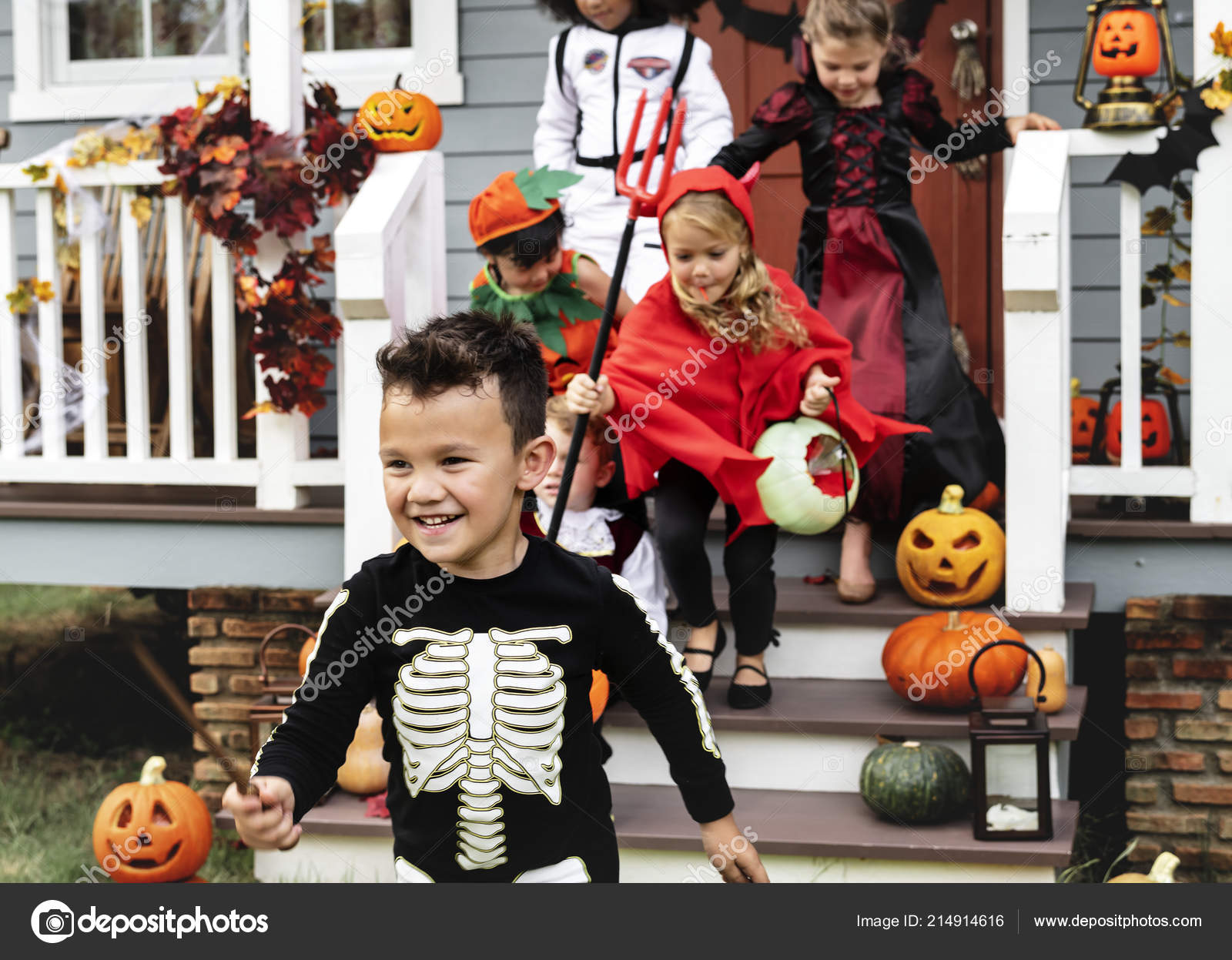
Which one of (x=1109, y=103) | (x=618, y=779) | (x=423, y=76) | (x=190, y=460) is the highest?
(x=423, y=76)

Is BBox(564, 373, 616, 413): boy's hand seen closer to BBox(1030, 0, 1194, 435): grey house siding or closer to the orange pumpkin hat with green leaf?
the orange pumpkin hat with green leaf

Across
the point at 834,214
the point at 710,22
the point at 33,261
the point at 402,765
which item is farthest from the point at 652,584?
the point at 33,261

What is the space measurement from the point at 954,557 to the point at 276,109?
229 cm

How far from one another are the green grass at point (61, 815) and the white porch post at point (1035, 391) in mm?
2069

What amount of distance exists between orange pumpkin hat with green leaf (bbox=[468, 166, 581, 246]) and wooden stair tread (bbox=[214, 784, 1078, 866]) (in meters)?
1.41

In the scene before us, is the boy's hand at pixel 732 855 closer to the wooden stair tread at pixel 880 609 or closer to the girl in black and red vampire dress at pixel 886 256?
the wooden stair tread at pixel 880 609

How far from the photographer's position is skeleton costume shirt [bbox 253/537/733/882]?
1.70 meters

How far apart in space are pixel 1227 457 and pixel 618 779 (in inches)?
71.6

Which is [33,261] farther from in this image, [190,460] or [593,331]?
[593,331]

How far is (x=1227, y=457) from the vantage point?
3445 mm

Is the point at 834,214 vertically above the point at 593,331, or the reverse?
the point at 834,214

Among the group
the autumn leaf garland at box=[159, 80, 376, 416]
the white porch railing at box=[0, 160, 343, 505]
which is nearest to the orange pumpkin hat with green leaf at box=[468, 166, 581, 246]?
the autumn leaf garland at box=[159, 80, 376, 416]

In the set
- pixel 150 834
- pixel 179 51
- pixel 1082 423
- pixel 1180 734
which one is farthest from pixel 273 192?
pixel 1180 734

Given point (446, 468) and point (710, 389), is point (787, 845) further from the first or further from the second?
point (446, 468)
